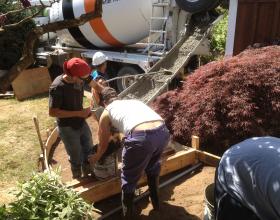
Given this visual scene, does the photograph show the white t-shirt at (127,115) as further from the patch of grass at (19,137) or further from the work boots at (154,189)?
the patch of grass at (19,137)

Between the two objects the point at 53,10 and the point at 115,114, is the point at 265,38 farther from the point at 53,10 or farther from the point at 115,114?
the point at 53,10

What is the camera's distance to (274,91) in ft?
18.9

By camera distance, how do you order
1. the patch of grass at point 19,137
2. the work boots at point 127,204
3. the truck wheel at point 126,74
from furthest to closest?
1. the truck wheel at point 126,74
2. the patch of grass at point 19,137
3. the work boots at point 127,204

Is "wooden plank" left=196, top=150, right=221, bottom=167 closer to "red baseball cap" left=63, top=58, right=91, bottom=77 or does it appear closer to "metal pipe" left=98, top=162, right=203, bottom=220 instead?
"metal pipe" left=98, top=162, right=203, bottom=220

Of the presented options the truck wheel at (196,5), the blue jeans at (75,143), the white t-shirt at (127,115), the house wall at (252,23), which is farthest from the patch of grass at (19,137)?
the house wall at (252,23)

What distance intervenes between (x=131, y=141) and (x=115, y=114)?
14.2 inches

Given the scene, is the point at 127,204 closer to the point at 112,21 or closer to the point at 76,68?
the point at 76,68

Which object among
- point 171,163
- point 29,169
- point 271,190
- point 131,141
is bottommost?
point 29,169

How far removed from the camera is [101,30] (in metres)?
10.8

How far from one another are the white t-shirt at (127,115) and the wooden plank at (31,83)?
24.6ft

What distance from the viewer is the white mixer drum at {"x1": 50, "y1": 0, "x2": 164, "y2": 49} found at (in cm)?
1004

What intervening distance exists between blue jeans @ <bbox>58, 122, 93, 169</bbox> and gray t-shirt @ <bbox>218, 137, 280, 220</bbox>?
Result: 2.43 meters

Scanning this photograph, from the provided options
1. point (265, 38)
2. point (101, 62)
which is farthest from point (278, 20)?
point (101, 62)

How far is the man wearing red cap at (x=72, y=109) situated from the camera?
450cm
